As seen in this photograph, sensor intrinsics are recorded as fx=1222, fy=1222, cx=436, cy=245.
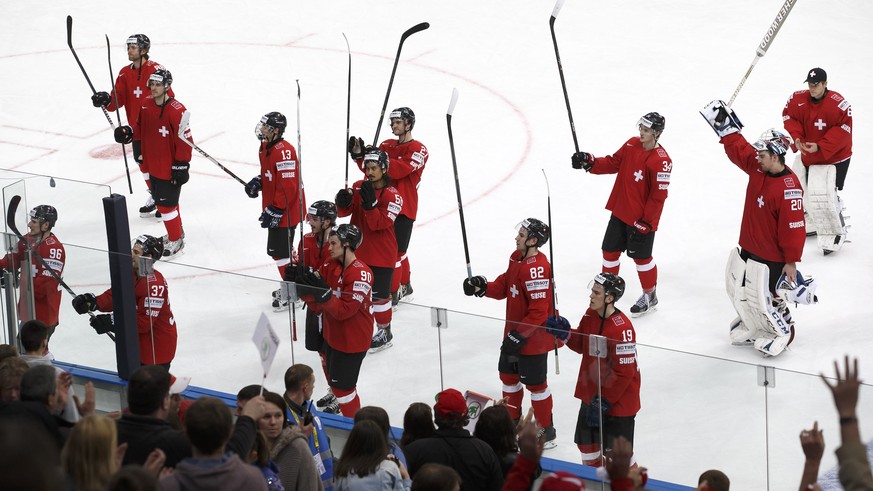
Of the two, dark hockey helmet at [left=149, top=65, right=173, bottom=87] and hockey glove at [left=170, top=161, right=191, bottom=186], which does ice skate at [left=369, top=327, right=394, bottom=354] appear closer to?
hockey glove at [left=170, top=161, right=191, bottom=186]

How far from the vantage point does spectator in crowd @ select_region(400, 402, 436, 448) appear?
441cm

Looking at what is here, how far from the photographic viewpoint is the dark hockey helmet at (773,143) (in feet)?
22.2

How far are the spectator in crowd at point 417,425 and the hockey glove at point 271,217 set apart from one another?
3.49 metres

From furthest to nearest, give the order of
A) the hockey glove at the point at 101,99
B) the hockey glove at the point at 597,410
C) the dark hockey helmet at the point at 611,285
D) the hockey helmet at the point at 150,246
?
the hockey glove at the point at 101,99 → the hockey helmet at the point at 150,246 → the dark hockey helmet at the point at 611,285 → the hockey glove at the point at 597,410

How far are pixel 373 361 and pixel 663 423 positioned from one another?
143 cm

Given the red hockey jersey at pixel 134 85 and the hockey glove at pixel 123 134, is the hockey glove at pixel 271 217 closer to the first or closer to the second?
the hockey glove at pixel 123 134

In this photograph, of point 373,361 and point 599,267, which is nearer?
point 373,361

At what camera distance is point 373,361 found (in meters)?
5.88

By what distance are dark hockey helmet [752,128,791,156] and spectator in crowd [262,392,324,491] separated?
3672 mm

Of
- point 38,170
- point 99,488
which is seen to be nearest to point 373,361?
point 99,488

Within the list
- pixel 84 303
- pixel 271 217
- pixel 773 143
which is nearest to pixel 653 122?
pixel 773 143

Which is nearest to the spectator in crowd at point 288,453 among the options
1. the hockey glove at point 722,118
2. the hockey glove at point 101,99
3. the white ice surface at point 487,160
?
the white ice surface at point 487,160

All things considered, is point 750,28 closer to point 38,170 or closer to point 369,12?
point 369,12

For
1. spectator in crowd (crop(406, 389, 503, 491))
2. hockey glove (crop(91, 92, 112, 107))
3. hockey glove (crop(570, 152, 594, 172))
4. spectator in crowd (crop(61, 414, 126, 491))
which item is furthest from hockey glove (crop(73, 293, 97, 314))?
hockey glove (crop(91, 92, 112, 107))
